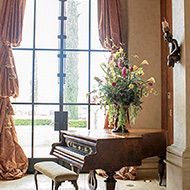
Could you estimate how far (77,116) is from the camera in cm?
562

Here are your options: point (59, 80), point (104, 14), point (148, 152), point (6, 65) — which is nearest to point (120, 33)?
point (104, 14)

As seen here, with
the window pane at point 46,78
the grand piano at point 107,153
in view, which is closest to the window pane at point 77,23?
the window pane at point 46,78

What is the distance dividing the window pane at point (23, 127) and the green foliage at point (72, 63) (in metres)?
0.75

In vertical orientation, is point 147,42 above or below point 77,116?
above

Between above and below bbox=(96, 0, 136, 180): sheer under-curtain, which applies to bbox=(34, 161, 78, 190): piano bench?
below

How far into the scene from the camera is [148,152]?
3.76m

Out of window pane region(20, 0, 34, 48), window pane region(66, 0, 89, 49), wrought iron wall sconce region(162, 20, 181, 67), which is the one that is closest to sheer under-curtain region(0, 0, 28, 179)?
window pane region(20, 0, 34, 48)

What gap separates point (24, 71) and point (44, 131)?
1191 millimetres

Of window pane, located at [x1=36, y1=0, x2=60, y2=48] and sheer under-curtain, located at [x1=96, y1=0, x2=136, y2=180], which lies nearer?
sheer under-curtain, located at [x1=96, y1=0, x2=136, y2=180]

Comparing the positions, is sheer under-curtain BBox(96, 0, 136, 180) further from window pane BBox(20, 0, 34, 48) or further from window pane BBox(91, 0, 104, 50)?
window pane BBox(20, 0, 34, 48)

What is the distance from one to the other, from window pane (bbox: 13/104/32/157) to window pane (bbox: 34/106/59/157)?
4.4 inches

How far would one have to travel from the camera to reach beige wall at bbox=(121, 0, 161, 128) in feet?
17.6

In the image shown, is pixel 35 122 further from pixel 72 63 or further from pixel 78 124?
pixel 72 63

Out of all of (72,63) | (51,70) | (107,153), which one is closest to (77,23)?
(72,63)
